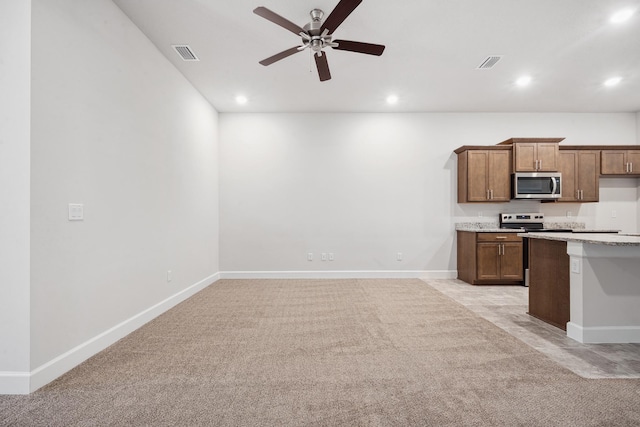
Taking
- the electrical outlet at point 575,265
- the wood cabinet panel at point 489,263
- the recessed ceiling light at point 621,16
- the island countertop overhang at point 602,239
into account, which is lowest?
the wood cabinet panel at point 489,263

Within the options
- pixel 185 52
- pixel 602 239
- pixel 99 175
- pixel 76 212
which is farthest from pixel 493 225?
Result: pixel 76 212

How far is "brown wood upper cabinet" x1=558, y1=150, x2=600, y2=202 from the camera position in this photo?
213 inches

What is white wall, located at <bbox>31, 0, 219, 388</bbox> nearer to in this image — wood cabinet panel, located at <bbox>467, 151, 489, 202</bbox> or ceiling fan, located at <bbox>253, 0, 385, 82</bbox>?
ceiling fan, located at <bbox>253, 0, 385, 82</bbox>

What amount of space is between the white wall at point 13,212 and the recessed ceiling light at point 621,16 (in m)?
4.85

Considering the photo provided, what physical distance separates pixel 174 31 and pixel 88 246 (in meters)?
2.33

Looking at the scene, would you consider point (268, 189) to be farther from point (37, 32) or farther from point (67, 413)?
point (67, 413)

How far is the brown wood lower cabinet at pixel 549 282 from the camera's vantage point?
299cm

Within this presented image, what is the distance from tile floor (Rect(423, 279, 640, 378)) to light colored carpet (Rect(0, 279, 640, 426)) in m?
0.14

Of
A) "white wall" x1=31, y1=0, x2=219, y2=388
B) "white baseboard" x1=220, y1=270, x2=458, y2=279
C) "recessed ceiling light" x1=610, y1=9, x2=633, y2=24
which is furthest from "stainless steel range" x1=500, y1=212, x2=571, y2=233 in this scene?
"white wall" x1=31, y1=0, x2=219, y2=388

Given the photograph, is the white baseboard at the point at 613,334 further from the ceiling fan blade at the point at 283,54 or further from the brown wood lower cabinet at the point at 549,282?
the ceiling fan blade at the point at 283,54

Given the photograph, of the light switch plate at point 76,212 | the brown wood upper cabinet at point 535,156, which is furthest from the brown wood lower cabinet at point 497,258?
the light switch plate at point 76,212

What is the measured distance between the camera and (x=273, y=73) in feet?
13.8

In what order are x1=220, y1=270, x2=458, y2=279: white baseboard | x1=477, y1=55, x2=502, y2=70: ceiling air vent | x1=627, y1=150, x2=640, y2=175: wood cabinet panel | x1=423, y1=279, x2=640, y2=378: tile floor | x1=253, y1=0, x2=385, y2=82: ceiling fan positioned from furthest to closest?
x1=220, y1=270, x2=458, y2=279: white baseboard
x1=627, y1=150, x2=640, y2=175: wood cabinet panel
x1=477, y1=55, x2=502, y2=70: ceiling air vent
x1=253, y1=0, x2=385, y2=82: ceiling fan
x1=423, y1=279, x2=640, y2=378: tile floor

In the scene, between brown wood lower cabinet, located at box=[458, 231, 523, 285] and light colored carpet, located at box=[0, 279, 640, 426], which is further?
brown wood lower cabinet, located at box=[458, 231, 523, 285]
